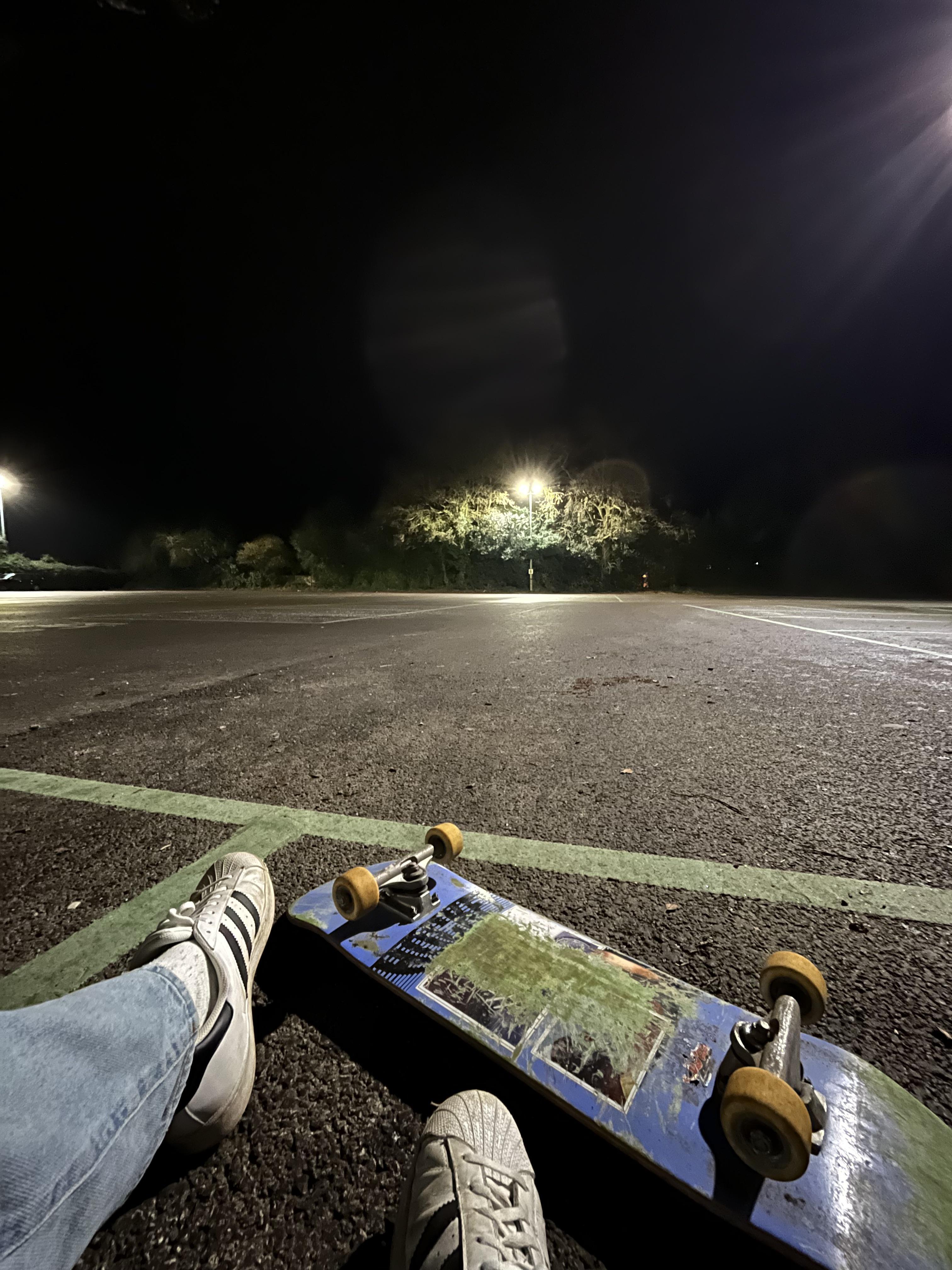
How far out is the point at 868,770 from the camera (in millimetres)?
2441

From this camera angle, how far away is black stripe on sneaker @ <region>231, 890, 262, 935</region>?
4.46ft

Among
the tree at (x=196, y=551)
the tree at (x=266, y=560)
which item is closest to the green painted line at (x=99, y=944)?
the tree at (x=266, y=560)

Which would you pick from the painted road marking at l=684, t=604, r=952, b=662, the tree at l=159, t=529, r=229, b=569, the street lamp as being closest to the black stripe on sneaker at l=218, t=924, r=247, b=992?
the painted road marking at l=684, t=604, r=952, b=662

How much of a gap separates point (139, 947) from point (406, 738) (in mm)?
1848

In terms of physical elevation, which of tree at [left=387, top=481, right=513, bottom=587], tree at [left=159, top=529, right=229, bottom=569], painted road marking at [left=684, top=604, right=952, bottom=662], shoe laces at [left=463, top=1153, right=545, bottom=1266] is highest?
tree at [left=387, top=481, right=513, bottom=587]

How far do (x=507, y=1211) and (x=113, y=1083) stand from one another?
27.0 inches

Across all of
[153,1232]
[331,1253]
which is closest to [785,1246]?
[331,1253]

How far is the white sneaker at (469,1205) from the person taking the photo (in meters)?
0.76

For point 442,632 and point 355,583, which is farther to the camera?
point 355,583

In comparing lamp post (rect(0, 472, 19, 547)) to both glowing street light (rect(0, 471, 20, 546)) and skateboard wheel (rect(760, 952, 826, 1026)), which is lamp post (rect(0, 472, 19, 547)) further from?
skateboard wheel (rect(760, 952, 826, 1026))

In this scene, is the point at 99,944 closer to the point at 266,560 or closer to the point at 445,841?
the point at 445,841

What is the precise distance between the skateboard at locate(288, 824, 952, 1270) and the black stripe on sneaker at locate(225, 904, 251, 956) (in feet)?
0.53

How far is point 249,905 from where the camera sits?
1.39m

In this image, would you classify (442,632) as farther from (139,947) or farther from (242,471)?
(242,471)
